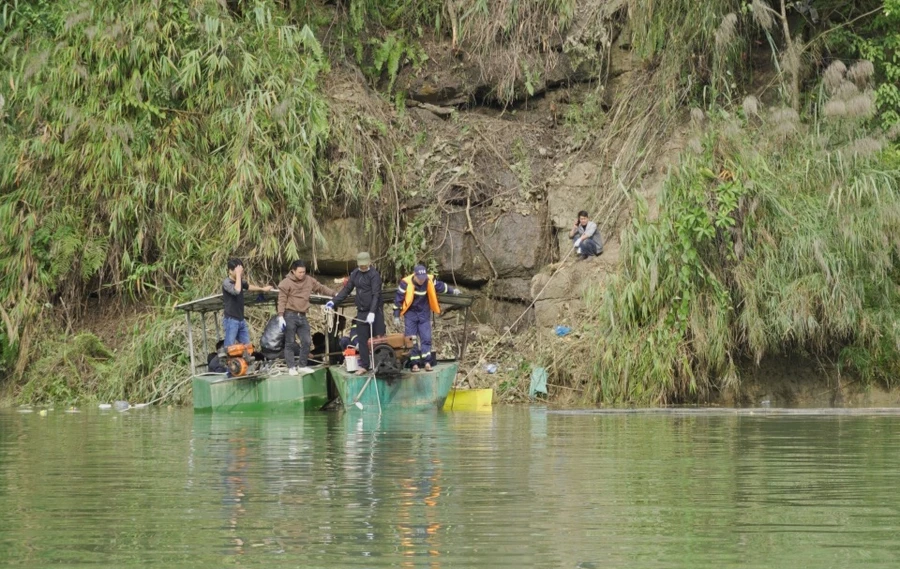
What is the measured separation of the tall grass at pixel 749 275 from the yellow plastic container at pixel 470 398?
5.04ft

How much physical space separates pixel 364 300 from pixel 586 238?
5.65 meters

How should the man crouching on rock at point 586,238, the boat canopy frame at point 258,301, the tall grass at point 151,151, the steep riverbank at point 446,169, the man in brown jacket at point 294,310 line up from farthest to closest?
1. the tall grass at point 151,151
2. the man crouching on rock at point 586,238
3. the steep riverbank at point 446,169
4. the boat canopy frame at point 258,301
5. the man in brown jacket at point 294,310

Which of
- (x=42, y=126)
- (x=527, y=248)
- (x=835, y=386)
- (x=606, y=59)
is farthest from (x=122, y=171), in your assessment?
(x=835, y=386)

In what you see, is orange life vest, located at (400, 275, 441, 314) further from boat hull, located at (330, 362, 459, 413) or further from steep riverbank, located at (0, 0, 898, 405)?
steep riverbank, located at (0, 0, 898, 405)

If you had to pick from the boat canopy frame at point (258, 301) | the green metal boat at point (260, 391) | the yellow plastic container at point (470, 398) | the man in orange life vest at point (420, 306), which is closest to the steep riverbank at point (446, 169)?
the yellow plastic container at point (470, 398)

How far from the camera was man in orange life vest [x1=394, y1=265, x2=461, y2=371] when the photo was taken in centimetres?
2108

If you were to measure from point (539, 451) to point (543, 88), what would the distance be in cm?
1633

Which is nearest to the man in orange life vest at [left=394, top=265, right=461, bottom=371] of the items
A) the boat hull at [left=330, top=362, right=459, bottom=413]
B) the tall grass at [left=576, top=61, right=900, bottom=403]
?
the boat hull at [left=330, top=362, right=459, bottom=413]

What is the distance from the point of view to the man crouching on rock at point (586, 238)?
82.8 feet

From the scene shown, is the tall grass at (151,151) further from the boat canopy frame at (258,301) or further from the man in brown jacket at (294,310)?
the man in brown jacket at (294,310)

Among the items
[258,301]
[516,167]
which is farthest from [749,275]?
[258,301]

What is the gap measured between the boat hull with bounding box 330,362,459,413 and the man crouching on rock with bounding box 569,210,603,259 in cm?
519

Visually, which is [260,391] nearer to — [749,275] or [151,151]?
[151,151]

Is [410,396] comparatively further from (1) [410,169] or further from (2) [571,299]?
(1) [410,169]
